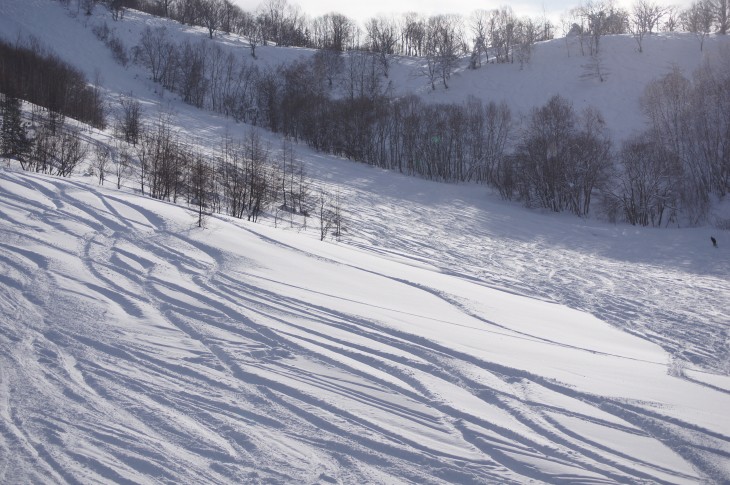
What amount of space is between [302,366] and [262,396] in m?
0.68

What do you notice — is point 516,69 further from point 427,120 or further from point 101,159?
point 101,159

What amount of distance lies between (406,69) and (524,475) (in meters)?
62.3

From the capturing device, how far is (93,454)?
11.3 feet

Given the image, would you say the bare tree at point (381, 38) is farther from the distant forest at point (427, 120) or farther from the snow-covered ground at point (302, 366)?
the snow-covered ground at point (302, 366)

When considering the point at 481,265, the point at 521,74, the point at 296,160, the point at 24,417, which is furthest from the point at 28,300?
the point at 521,74

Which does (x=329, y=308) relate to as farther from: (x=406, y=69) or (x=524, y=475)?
(x=406, y=69)

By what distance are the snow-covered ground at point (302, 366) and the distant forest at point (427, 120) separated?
4.44 m

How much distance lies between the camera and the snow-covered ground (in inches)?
145

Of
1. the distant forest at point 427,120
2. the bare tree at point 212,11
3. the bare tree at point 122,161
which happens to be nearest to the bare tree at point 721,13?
the distant forest at point 427,120

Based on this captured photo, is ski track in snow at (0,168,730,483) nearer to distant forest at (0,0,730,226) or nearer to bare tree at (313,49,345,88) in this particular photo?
distant forest at (0,0,730,226)

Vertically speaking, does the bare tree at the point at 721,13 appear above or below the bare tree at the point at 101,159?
above

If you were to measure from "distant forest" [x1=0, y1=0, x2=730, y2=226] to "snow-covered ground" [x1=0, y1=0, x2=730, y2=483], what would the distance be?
444 cm

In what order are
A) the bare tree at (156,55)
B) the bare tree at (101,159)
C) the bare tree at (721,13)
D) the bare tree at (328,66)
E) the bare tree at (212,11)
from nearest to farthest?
the bare tree at (101,159)
the bare tree at (721,13)
the bare tree at (156,55)
the bare tree at (328,66)
the bare tree at (212,11)

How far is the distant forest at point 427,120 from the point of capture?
26266 millimetres
